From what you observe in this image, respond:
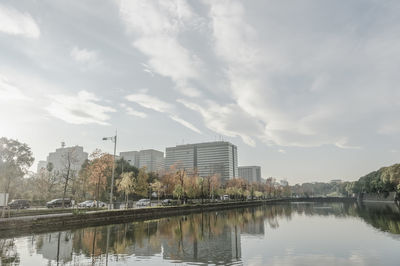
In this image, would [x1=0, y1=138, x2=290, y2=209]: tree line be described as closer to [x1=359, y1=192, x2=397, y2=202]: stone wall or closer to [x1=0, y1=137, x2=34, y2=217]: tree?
[x1=0, y1=137, x2=34, y2=217]: tree

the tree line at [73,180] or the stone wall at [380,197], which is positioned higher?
the tree line at [73,180]

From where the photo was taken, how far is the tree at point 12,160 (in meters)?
37.3

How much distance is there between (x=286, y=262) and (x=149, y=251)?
9749 mm

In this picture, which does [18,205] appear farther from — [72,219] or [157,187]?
[157,187]

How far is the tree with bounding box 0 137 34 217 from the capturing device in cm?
3728

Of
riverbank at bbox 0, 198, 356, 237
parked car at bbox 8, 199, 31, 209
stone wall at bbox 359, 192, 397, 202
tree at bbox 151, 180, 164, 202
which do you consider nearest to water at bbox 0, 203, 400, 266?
riverbank at bbox 0, 198, 356, 237

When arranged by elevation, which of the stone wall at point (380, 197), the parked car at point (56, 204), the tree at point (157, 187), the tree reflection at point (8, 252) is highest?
the tree at point (157, 187)

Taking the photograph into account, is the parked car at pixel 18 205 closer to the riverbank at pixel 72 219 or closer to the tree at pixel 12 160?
the tree at pixel 12 160

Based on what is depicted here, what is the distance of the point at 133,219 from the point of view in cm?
4475

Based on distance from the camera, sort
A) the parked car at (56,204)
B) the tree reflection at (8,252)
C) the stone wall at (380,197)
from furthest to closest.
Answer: the stone wall at (380,197) < the parked car at (56,204) < the tree reflection at (8,252)

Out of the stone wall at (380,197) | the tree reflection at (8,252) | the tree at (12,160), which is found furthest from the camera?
the stone wall at (380,197)

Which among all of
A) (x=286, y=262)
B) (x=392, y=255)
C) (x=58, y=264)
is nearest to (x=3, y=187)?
(x=58, y=264)

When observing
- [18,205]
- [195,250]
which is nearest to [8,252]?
[195,250]

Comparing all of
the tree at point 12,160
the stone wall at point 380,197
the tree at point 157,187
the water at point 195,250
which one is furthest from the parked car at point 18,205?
the stone wall at point 380,197
